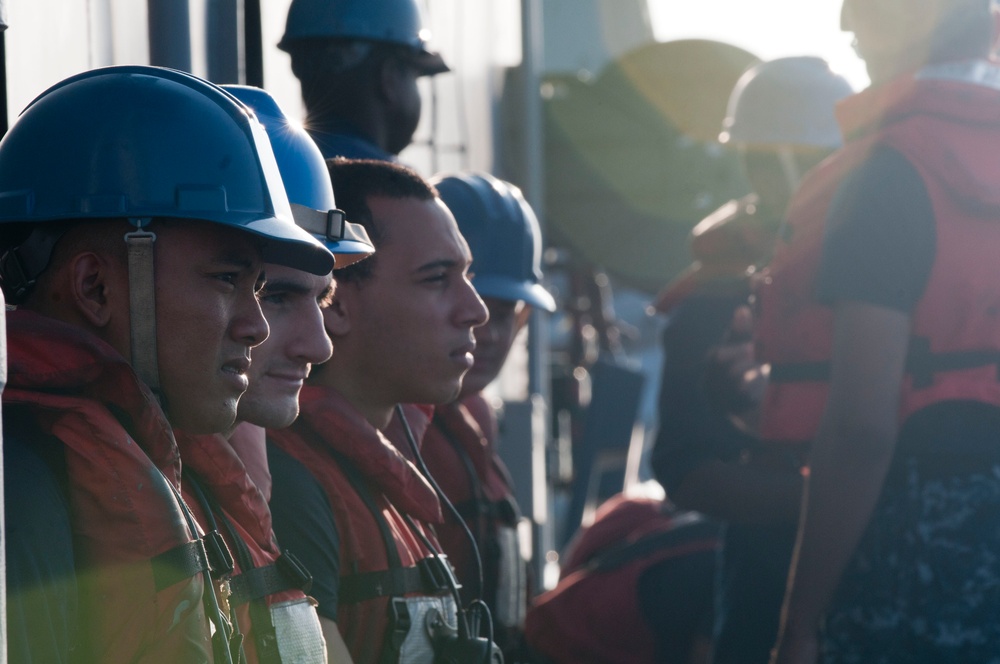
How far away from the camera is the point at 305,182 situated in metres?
2.61

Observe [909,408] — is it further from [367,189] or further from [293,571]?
[293,571]

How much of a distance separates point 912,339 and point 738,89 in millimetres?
3113

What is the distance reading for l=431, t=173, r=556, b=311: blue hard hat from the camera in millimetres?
4246

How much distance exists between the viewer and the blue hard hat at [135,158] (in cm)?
207

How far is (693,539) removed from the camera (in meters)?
5.87

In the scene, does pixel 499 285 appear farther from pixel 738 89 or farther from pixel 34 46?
pixel 738 89

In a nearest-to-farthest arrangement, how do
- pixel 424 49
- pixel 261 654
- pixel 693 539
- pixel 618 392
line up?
pixel 261 654
pixel 424 49
pixel 693 539
pixel 618 392

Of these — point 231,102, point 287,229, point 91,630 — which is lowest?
point 91,630

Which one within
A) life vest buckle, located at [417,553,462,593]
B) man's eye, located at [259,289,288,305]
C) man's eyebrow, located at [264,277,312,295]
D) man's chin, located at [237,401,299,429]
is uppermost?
man's eyebrow, located at [264,277,312,295]

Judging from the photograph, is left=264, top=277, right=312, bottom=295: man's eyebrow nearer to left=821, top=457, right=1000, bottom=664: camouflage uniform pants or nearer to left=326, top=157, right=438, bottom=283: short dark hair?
left=326, top=157, right=438, bottom=283: short dark hair

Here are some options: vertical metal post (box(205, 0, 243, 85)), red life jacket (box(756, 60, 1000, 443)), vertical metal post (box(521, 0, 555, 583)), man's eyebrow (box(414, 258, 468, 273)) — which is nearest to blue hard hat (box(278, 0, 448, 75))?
vertical metal post (box(205, 0, 243, 85))

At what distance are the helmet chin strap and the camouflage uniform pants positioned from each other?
1.61 meters

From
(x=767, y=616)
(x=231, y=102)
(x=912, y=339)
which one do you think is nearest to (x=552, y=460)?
(x=767, y=616)

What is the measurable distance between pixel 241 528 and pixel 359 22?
2.04 m
